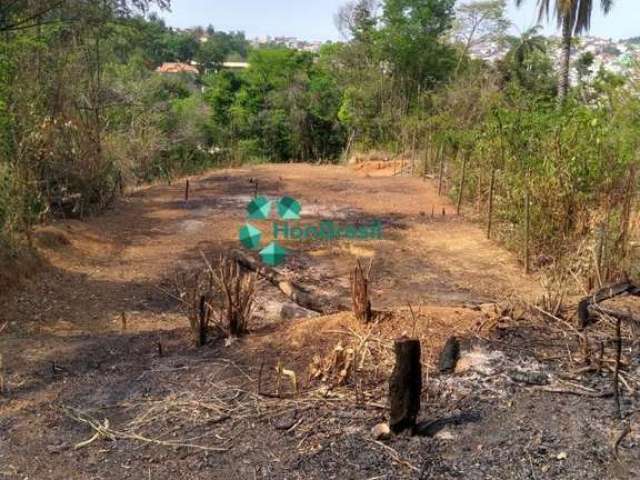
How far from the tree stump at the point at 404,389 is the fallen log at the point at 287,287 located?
1914 mm

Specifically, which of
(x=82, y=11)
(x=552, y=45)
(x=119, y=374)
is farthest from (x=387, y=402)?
(x=552, y=45)

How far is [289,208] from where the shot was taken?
361 inches

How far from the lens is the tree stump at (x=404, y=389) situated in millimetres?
2367

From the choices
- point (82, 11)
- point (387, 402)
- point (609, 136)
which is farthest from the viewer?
point (82, 11)

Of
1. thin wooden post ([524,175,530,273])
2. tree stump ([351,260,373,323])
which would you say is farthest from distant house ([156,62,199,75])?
tree stump ([351,260,373,323])

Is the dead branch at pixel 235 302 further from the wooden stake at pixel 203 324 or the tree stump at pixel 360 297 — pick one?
the tree stump at pixel 360 297

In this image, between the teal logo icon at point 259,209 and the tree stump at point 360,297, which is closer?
the tree stump at point 360,297

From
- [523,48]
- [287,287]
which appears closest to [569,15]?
[523,48]

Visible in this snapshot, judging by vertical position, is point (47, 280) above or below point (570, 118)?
below

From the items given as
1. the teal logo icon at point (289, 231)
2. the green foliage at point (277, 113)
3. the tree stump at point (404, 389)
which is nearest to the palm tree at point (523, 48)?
the green foliage at point (277, 113)

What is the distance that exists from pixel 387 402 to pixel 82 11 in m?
5.80

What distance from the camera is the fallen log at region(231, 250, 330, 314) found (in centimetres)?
458

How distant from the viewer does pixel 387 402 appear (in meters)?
2.56

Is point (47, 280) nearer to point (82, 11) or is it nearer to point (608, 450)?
point (82, 11)
